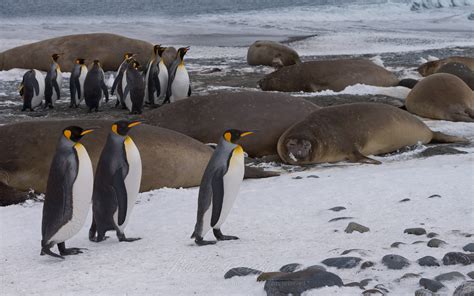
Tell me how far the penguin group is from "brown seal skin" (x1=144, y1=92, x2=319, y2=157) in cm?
195

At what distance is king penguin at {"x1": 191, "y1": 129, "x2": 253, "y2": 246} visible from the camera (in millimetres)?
3961

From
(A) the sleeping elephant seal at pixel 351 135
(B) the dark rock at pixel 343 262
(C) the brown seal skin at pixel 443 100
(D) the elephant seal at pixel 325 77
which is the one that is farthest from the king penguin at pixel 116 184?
(D) the elephant seal at pixel 325 77

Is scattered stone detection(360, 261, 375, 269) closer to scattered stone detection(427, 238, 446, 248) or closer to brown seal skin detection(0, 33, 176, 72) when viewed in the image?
scattered stone detection(427, 238, 446, 248)

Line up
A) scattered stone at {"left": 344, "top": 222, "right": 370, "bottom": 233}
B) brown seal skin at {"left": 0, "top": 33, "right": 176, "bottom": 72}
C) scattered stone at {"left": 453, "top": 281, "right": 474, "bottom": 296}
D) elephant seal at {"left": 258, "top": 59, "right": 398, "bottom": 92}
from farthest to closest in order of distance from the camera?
brown seal skin at {"left": 0, "top": 33, "right": 176, "bottom": 72} → elephant seal at {"left": 258, "top": 59, "right": 398, "bottom": 92} → scattered stone at {"left": 344, "top": 222, "right": 370, "bottom": 233} → scattered stone at {"left": 453, "top": 281, "right": 474, "bottom": 296}

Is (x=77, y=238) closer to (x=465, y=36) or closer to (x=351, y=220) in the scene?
(x=351, y=220)

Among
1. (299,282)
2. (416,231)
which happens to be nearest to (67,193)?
(299,282)

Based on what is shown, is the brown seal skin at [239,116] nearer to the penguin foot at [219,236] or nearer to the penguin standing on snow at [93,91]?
the penguin standing on snow at [93,91]

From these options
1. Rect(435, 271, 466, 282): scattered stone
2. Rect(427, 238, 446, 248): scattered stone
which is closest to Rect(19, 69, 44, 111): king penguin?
Rect(427, 238, 446, 248): scattered stone

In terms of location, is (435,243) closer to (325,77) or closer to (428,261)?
(428,261)

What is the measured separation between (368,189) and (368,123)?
2051mm

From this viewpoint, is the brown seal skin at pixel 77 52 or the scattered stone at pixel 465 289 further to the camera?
the brown seal skin at pixel 77 52

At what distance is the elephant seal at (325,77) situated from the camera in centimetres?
1088

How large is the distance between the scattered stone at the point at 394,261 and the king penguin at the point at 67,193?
144 cm

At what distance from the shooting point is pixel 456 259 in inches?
126
